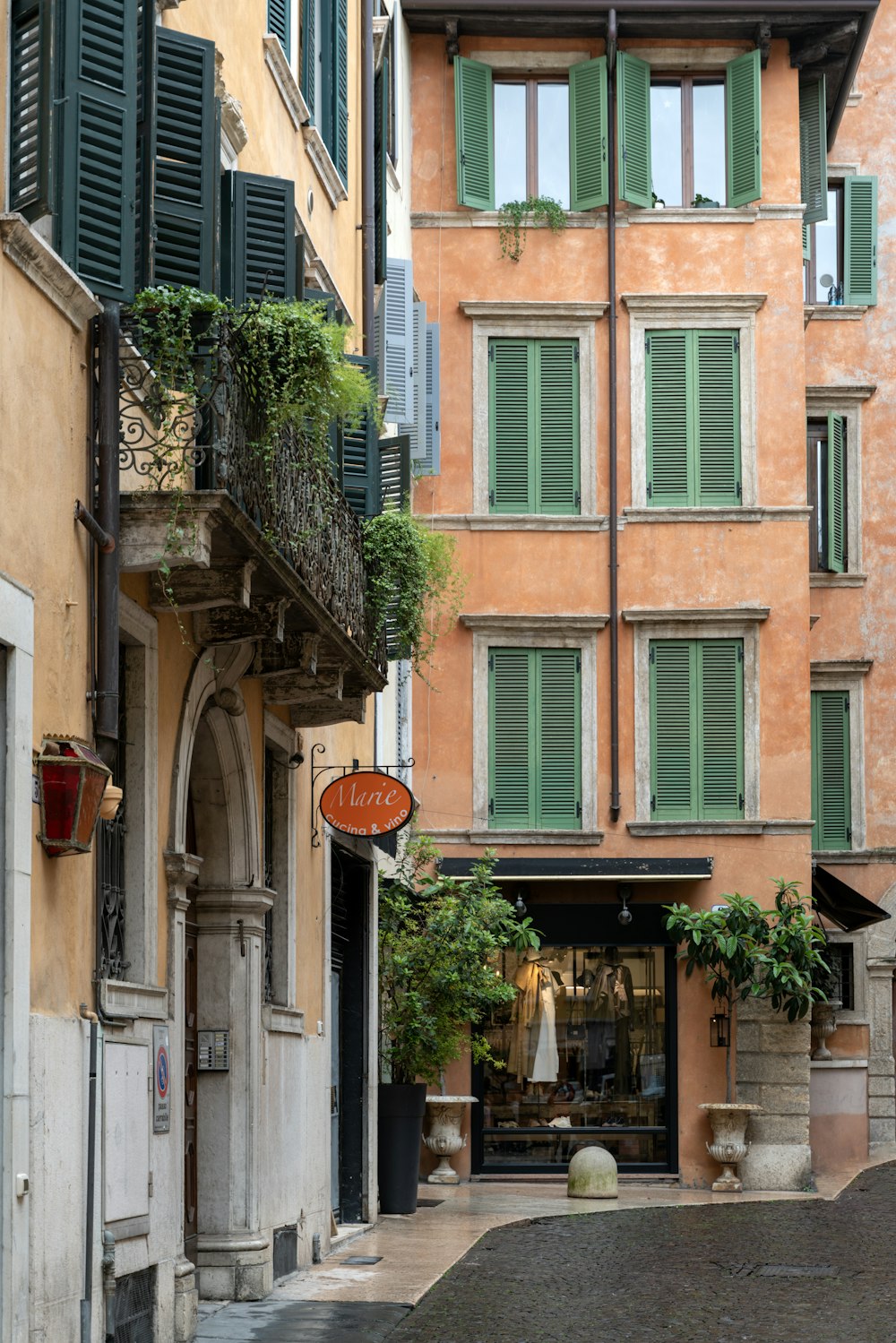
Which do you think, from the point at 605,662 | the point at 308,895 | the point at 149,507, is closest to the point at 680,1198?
the point at 605,662

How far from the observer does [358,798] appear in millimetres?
15023

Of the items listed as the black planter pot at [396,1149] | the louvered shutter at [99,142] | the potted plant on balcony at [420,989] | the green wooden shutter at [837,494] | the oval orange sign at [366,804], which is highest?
the green wooden shutter at [837,494]

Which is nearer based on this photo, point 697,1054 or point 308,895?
point 308,895

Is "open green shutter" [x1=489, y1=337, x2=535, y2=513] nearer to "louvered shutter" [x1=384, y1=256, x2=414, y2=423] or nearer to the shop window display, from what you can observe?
"louvered shutter" [x1=384, y1=256, x2=414, y2=423]

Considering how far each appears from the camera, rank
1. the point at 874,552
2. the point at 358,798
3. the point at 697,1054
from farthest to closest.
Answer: the point at 874,552 → the point at 697,1054 → the point at 358,798

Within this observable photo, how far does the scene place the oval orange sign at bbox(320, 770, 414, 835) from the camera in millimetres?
14906

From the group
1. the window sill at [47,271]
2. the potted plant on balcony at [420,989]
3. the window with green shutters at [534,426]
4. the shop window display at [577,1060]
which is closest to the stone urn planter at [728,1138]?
the shop window display at [577,1060]

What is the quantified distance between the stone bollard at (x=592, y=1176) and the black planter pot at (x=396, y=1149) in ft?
7.92

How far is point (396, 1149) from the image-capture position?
60.8 ft

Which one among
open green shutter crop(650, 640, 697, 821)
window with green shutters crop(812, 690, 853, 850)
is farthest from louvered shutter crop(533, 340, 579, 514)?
window with green shutters crop(812, 690, 853, 850)

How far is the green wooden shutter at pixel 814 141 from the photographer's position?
24.4 metres

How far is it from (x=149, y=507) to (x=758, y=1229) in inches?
416

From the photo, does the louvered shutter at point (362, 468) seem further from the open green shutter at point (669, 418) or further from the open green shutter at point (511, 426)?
the open green shutter at point (669, 418)

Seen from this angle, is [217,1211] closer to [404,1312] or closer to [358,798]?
[404,1312]
